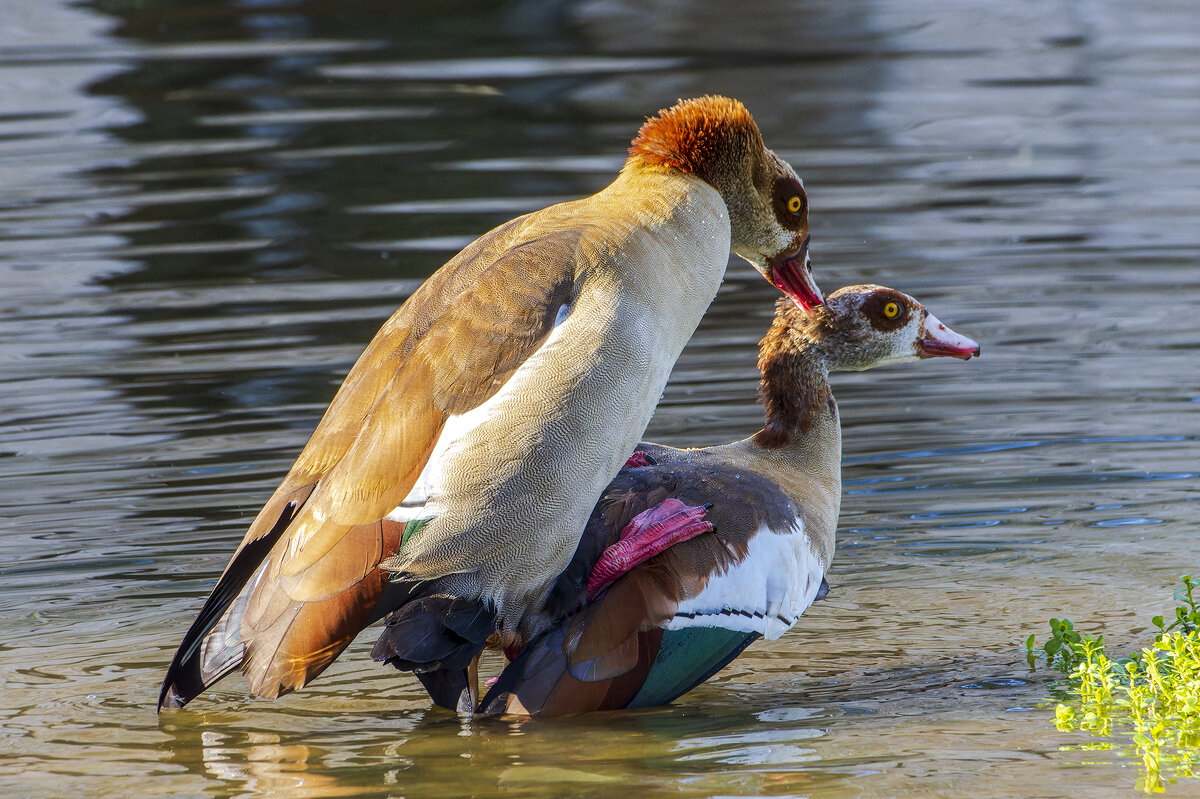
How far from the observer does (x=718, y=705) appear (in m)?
5.23

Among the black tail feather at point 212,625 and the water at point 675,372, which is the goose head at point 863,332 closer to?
the water at point 675,372

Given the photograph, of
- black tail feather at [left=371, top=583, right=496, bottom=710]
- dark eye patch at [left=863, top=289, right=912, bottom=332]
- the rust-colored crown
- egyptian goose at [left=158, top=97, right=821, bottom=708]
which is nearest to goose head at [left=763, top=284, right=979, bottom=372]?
dark eye patch at [left=863, top=289, right=912, bottom=332]

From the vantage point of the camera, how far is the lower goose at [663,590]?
16.5 ft

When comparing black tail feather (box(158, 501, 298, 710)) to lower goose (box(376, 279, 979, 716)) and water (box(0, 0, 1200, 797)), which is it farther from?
lower goose (box(376, 279, 979, 716))

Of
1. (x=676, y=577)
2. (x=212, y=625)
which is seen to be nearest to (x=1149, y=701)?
(x=676, y=577)

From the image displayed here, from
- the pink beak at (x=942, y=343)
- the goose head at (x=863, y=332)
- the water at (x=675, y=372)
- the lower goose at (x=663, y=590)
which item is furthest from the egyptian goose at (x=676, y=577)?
the pink beak at (x=942, y=343)

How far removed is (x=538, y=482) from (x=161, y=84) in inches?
475

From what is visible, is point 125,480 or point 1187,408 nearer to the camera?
point 125,480

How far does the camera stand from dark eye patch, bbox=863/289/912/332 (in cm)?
639

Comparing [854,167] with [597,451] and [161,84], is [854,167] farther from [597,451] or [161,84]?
[597,451]

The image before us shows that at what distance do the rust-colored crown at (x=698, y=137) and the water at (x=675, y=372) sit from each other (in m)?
1.69

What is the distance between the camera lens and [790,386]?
20.5 ft

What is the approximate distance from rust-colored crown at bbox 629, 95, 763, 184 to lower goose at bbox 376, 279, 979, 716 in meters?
1.02

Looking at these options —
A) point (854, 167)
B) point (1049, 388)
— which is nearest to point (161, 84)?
point (854, 167)
